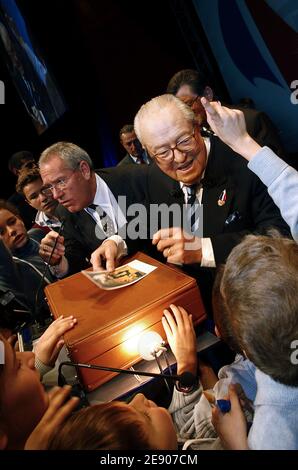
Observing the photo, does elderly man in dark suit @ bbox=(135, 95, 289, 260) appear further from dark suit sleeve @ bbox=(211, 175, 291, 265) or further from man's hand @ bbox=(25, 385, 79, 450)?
man's hand @ bbox=(25, 385, 79, 450)

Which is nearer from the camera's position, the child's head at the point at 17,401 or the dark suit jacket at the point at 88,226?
the child's head at the point at 17,401

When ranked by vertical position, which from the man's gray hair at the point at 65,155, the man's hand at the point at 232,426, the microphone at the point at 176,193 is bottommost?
the man's hand at the point at 232,426

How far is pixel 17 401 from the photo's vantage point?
97 centimetres

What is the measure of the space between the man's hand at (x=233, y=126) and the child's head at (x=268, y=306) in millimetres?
431

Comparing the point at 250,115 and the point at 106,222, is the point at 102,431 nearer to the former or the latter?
the point at 106,222

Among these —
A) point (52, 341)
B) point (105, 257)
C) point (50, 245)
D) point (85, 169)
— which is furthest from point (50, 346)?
point (85, 169)

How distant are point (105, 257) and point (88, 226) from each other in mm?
624

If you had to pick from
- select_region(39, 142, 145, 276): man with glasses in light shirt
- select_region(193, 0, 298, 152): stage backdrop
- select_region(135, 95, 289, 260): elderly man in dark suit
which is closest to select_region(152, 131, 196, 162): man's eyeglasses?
select_region(135, 95, 289, 260): elderly man in dark suit

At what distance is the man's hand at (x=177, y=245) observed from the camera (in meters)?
1.64

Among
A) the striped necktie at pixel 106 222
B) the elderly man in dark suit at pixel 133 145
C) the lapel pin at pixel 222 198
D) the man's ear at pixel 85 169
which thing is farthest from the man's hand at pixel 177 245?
the elderly man in dark suit at pixel 133 145

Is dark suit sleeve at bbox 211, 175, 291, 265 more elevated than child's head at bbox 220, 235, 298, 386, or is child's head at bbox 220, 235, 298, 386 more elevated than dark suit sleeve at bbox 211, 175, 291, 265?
child's head at bbox 220, 235, 298, 386

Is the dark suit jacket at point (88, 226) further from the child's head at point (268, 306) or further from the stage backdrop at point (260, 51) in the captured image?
the stage backdrop at point (260, 51)

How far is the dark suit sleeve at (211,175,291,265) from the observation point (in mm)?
1672

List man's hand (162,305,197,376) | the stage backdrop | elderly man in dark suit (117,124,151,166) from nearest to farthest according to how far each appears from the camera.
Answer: man's hand (162,305,197,376)
the stage backdrop
elderly man in dark suit (117,124,151,166)
